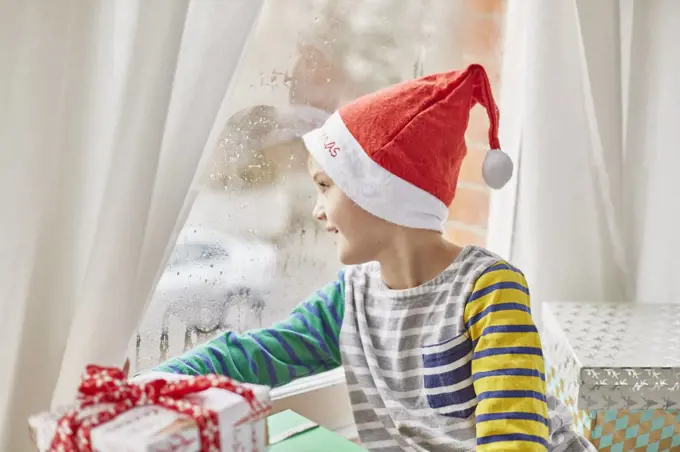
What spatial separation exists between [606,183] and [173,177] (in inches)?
32.9

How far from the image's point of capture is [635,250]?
1.45m

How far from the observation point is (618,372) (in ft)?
3.85

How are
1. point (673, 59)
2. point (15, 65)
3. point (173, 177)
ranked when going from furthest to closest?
point (673, 59) → point (173, 177) → point (15, 65)

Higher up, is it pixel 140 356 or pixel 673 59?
pixel 673 59

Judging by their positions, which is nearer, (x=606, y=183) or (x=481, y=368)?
(x=481, y=368)

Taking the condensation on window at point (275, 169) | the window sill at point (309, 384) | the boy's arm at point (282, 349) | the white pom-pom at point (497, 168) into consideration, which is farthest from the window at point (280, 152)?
the white pom-pom at point (497, 168)

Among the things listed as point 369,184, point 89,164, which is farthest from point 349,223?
point 89,164

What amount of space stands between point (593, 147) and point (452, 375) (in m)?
0.61

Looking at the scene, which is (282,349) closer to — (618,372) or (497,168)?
(497,168)

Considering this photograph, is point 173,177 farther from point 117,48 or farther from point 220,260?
point 220,260

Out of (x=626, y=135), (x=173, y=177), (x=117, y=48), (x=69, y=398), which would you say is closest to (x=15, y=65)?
(x=117, y=48)

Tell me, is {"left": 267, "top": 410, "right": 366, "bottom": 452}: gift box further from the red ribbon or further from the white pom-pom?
the white pom-pom

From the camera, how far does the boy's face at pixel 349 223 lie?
1.00 m

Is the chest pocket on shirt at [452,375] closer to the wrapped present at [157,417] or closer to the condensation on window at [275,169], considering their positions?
the wrapped present at [157,417]
